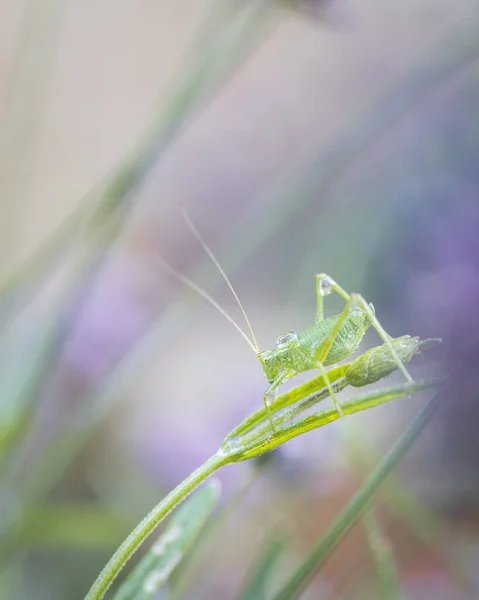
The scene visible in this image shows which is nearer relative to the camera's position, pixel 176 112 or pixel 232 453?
pixel 232 453

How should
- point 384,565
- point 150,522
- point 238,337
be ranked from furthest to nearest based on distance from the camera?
point 238,337 < point 384,565 < point 150,522

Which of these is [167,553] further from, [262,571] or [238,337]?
[238,337]

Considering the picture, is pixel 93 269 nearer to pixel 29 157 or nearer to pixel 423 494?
pixel 423 494

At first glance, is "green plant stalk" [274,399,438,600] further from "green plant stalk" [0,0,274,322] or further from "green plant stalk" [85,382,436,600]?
"green plant stalk" [0,0,274,322]

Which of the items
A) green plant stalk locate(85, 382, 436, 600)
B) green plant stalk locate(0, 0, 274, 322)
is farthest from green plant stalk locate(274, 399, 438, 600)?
green plant stalk locate(0, 0, 274, 322)

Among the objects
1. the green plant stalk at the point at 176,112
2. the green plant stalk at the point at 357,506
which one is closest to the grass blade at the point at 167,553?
the green plant stalk at the point at 357,506

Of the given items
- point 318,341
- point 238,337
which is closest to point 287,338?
point 318,341

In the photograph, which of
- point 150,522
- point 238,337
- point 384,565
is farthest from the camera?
point 238,337
